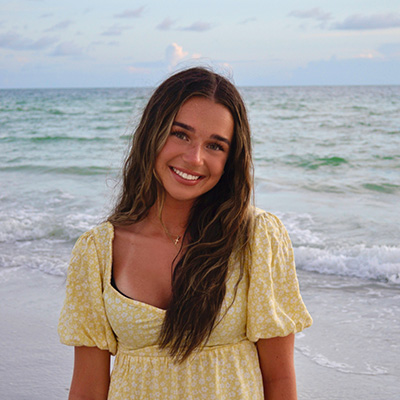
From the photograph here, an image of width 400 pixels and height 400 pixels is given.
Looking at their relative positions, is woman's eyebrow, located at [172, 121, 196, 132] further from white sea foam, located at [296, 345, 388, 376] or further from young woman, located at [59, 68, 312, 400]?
white sea foam, located at [296, 345, 388, 376]

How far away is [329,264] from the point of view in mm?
6016

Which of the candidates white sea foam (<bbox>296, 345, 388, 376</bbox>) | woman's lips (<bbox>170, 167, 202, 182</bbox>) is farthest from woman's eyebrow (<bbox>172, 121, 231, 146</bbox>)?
white sea foam (<bbox>296, 345, 388, 376</bbox>)

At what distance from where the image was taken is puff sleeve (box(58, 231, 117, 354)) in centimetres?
203

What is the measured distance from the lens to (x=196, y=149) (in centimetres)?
201

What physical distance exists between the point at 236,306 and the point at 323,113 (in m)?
28.4

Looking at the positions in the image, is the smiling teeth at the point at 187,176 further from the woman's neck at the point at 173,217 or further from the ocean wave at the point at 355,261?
the ocean wave at the point at 355,261

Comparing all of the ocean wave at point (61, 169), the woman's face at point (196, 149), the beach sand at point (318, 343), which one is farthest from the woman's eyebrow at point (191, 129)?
the ocean wave at point (61, 169)

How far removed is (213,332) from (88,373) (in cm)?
50

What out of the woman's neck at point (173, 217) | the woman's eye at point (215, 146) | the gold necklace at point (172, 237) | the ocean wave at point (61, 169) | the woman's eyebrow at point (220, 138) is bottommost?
the ocean wave at point (61, 169)

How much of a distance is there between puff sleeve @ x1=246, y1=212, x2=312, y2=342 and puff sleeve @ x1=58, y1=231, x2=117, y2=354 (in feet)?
1.72

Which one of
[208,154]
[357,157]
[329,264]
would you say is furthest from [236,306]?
[357,157]

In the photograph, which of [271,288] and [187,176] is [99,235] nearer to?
[187,176]

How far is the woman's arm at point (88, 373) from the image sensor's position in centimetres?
210

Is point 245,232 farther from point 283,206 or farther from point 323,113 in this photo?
point 323,113
